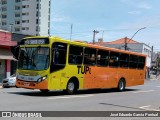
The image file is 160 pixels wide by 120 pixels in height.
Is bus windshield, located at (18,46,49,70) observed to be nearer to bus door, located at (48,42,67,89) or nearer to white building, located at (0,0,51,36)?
A: bus door, located at (48,42,67,89)

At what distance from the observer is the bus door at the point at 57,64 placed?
18.2 meters

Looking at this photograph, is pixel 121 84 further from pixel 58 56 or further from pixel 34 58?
pixel 34 58

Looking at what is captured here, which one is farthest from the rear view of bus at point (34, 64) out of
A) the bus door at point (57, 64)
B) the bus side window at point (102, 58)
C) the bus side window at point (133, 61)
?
the bus side window at point (133, 61)

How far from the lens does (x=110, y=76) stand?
24297 millimetres

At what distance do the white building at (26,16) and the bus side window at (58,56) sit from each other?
8502 cm

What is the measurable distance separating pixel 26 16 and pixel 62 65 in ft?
296

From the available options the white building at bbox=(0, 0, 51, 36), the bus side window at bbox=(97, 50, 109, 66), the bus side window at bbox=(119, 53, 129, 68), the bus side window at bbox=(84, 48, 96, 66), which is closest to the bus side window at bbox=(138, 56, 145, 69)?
the bus side window at bbox=(119, 53, 129, 68)

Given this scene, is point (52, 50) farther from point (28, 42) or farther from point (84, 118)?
point (84, 118)

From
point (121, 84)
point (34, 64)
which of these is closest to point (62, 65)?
point (34, 64)

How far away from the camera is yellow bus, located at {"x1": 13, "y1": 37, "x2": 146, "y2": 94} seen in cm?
1803

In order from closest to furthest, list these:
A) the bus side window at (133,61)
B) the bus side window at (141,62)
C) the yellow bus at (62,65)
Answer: the yellow bus at (62,65)
the bus side window at (133,61)
the bus side window at (141,62)

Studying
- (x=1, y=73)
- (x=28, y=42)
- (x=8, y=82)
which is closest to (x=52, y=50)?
(x=28, y=42)

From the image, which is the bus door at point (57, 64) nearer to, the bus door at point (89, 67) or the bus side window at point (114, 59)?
the bus door at point (89, 67)

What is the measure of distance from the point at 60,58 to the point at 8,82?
11522 millimetres
